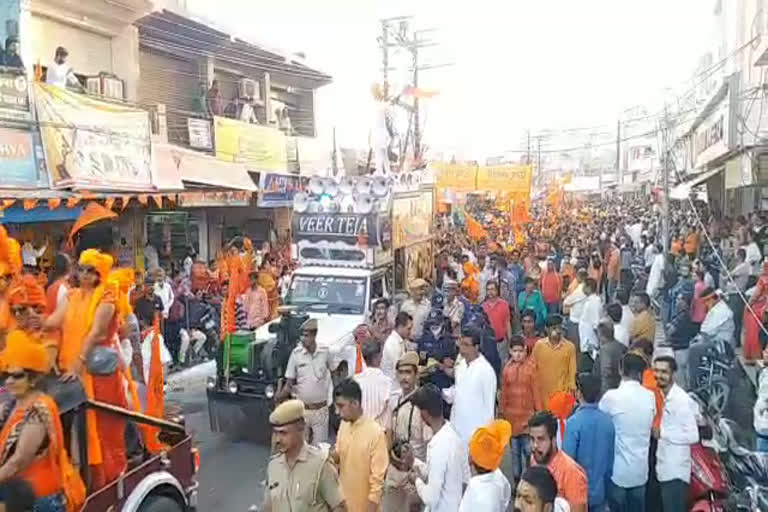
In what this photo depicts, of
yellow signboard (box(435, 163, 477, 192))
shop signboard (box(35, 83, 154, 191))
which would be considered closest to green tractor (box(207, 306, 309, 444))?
shop signboard (box(35, 83, 154, 191))

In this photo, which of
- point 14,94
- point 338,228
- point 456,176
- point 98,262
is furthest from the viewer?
point 456,176

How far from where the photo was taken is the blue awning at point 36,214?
39.0ft

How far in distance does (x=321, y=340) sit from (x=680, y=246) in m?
11.8

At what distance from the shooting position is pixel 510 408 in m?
6.97

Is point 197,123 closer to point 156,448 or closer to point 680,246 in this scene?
point 680,246

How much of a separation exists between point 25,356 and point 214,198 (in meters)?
14.8

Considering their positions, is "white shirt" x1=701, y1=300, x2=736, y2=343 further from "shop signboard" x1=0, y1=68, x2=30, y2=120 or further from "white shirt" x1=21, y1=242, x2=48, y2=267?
"white shirt" x1=21, y1=242, x2=48, y2=267

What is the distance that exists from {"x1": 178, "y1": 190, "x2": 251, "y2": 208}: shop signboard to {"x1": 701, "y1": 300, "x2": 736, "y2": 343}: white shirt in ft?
34.3

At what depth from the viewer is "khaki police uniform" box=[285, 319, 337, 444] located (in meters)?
7.54

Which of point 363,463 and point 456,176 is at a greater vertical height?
point 456,176

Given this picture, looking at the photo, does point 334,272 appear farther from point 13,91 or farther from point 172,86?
point 172,86

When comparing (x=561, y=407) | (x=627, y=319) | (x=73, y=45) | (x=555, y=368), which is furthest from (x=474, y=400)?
(x=73, y=45)

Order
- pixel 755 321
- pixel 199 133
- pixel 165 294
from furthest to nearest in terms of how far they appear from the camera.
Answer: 1. pixel 199 133
2. pixel 165 294
3. pixel 755 321

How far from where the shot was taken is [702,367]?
9297mm
